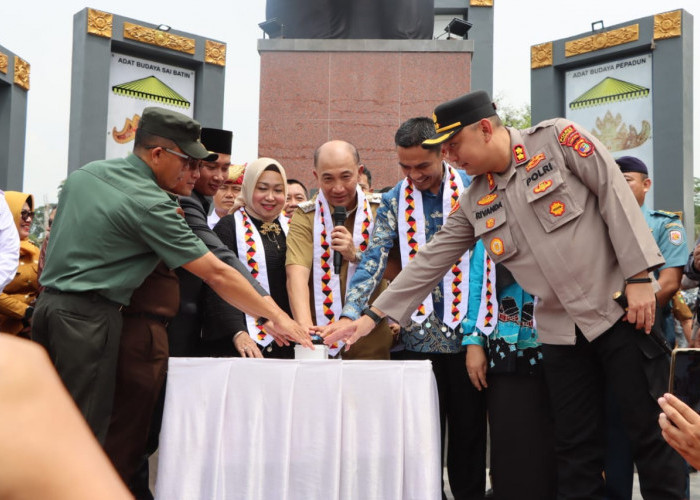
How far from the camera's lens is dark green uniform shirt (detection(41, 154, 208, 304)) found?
296 cm

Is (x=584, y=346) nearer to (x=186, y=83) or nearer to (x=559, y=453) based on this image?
(x=559, y=453)

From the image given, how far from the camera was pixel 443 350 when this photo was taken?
3.57 meters

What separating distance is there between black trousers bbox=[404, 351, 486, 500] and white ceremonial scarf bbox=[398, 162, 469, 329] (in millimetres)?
192

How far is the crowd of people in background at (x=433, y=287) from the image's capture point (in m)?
2.83

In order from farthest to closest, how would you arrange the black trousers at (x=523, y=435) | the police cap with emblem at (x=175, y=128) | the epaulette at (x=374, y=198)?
the epaulette at (x=374, y=198) < the black trousers at (x=523, y=435) < the police cap with emblem at (x=175, y=128)

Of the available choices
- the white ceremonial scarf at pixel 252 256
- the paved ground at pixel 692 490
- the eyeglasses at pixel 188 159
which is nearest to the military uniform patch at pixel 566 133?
the eyeglasses at pixel 188 159

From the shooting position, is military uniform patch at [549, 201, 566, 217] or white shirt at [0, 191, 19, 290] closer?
military uniform patch at [549, 201, 566, 217]

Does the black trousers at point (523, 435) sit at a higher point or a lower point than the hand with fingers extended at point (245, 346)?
lower

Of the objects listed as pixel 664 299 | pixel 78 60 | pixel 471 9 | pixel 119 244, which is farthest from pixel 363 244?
pixel 471 9

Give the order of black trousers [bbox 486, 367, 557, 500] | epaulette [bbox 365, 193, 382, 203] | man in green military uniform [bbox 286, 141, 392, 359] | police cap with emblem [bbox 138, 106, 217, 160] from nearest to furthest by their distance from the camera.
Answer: police cap with emblem [bbox 138, 106, 217, 160] → black trousers [bbox 486, 367, 557, 500] → man in green military uniform [bbox 286, 141, 392, 359] → epaulette [bbox 365, 193, 382, 203]

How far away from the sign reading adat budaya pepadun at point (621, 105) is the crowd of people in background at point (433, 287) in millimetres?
9075

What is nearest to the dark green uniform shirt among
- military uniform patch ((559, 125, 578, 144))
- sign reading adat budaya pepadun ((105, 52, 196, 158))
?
military uniform patch ((559, 125, 578, 144))

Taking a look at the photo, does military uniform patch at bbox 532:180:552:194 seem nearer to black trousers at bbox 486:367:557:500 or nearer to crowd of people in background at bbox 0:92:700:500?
crowd of people in background at bbox 0:92:700:500

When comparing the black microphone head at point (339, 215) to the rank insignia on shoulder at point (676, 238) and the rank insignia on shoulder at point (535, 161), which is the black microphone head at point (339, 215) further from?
the rank insignia on shoulder at point (676, 238)
